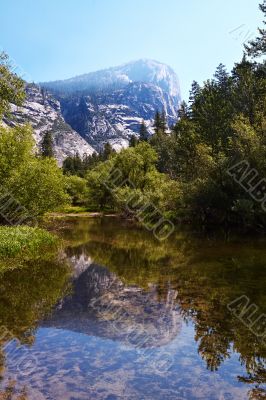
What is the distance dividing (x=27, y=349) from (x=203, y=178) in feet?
125

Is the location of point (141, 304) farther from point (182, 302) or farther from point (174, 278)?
point (174, 278)

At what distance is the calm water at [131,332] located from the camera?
9.26 metres

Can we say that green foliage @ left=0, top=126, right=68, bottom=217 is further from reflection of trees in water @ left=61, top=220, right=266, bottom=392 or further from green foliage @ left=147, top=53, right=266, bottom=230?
green foliage @ left=147, top=53, right=266, bottom=230

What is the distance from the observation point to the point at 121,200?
2527 inches

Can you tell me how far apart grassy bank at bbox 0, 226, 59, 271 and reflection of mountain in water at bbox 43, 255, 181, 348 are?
595cm

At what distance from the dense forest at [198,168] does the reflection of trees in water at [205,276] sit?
7.24 meters

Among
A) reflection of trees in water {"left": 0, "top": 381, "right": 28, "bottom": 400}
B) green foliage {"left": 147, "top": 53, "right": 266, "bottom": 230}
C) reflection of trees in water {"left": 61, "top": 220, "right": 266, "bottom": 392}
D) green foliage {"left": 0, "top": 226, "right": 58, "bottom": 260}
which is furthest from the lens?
green foliage {"left": 147, "top": 53, "right": 266, "bottom": 230}

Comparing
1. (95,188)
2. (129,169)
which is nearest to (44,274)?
(129,169)

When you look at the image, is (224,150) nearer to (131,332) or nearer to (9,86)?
(9,86)

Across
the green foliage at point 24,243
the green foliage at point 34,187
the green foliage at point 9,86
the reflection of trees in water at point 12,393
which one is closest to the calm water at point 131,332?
the reflection of trees in water at point 12,393

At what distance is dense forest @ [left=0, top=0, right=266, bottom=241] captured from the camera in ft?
131

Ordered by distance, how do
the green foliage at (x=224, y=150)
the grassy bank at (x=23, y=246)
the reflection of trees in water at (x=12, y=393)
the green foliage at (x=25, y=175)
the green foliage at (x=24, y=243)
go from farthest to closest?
the green foliage at (x=224, y=150) → the green foliage at (x=25, y=175) → the green foliage at (x=24, y=243) → the grassy bank at (x=23, y=246) → the reflection of trees in water at (x=12, y=393)

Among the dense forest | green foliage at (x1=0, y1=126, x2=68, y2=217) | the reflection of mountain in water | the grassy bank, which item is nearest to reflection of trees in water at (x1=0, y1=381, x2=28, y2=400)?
the reflection of mountain in water

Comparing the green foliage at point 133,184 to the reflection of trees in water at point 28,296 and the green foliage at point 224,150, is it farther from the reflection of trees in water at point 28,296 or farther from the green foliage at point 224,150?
the reflection of trees in water at point 28,296
